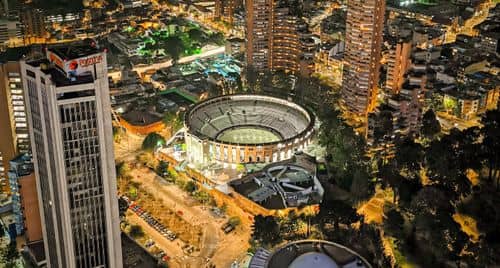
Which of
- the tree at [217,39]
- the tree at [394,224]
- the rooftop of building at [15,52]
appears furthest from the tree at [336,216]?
the rooftop of building at [15,52]

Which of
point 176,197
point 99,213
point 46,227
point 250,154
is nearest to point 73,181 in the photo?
point 99,213

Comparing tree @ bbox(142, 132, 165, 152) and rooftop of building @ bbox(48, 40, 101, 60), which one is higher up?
rooftop of building @ bbox(48, 40, 101, 60)

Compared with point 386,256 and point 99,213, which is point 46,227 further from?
point 386,256

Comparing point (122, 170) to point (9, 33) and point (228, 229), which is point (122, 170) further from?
point (9, 33)

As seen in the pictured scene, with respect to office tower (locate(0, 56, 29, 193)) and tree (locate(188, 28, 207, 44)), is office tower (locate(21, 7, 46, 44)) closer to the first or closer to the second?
tree (locate(188, 28, 207, 44))

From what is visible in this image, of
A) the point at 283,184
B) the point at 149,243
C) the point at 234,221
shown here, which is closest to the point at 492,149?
the point at 283,184

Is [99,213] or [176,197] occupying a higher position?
[99,213]

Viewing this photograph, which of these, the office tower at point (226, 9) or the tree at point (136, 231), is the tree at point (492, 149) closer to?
the tree at point (136, 231)

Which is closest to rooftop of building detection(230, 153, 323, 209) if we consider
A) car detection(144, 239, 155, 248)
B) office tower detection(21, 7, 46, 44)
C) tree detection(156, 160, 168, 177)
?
tree detection(156, 160, 168, 177)
